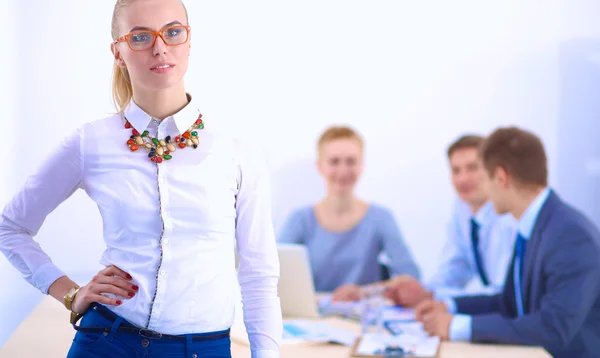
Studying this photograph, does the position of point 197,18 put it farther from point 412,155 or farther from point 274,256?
point 274,256

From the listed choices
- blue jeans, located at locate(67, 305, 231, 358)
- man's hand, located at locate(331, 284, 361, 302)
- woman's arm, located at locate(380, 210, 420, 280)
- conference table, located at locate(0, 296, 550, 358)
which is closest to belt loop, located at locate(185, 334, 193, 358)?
blue jeans, located at locate(67, 305, 231, 358)

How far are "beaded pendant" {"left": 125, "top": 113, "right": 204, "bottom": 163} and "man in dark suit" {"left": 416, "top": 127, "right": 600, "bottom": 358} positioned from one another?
4.81ft

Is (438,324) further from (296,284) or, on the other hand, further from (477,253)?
(477,253)

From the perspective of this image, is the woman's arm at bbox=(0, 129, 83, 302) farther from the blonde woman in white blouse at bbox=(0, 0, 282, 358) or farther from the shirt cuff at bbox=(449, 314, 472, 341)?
the shirt cuff at bbox=(449, 314, 472, 341)

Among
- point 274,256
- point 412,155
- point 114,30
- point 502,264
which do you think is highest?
point 114,30

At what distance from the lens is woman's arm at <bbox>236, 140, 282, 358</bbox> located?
4.86 feet

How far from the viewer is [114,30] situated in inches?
59.2

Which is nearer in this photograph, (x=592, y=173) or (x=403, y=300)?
(x=403, y=300)

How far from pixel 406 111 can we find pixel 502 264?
1.87 meters

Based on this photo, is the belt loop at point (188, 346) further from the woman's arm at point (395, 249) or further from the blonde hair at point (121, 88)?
Result: the woman's arm at point (395, 249)

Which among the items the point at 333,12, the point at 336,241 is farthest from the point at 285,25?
the point at 336,241

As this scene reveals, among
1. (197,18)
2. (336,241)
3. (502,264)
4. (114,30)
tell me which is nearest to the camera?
(114,30)

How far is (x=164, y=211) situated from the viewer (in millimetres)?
1410

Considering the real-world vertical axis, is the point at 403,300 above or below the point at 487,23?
below
